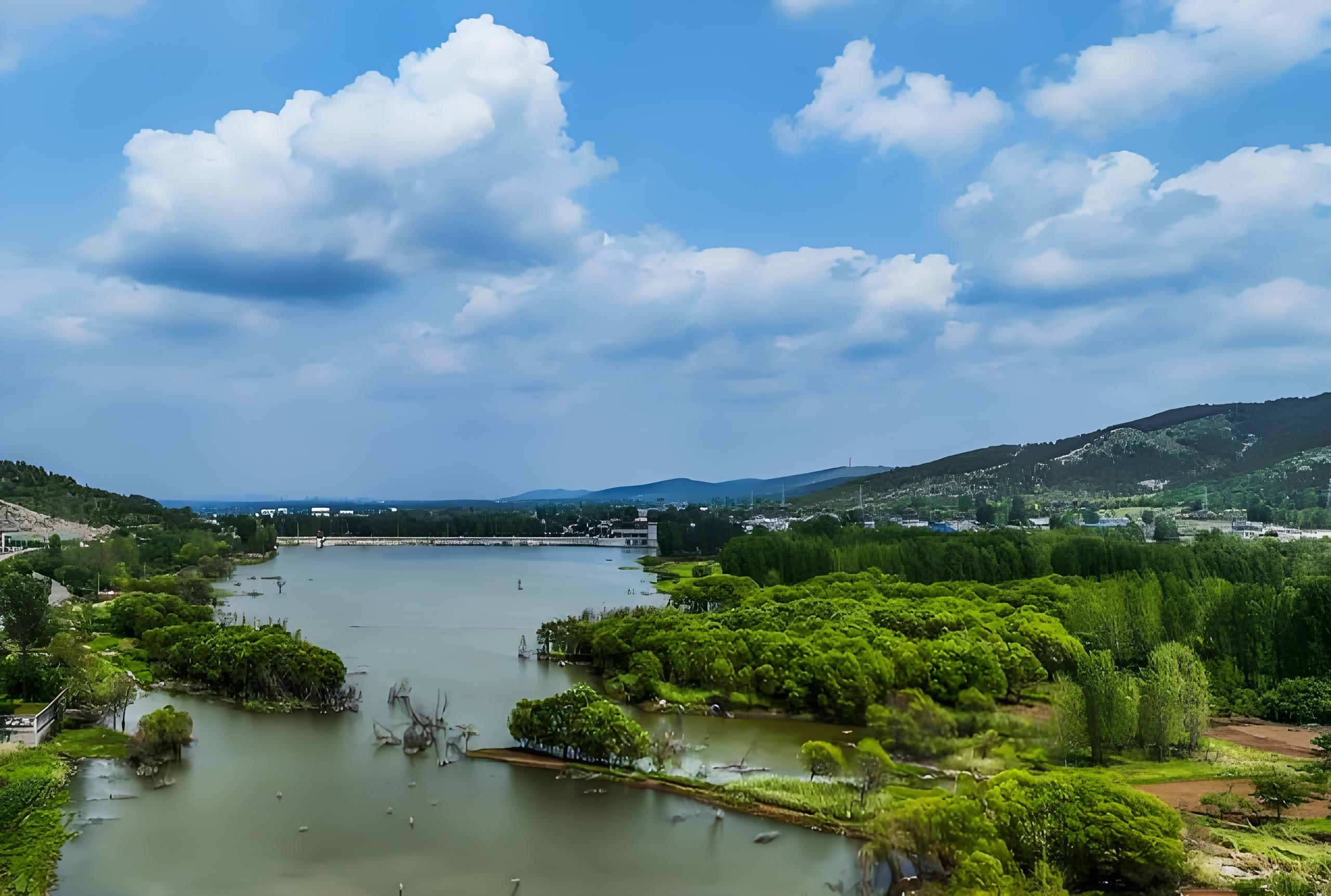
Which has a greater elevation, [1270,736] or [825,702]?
[825,702]

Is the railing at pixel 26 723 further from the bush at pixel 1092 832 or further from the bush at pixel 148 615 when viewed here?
the bush at pixel 1092 832

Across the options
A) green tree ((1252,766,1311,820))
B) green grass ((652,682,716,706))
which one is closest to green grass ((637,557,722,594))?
green grass ((652,682,716,706))

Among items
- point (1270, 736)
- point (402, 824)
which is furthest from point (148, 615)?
point (1270, 736)

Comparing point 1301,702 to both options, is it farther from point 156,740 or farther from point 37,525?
point 37,525

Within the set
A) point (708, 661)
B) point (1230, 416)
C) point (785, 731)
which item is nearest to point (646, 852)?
point (785, 731)

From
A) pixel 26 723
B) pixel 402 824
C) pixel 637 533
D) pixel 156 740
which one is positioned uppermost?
pixel 26 723

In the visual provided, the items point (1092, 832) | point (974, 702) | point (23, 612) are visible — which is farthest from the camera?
point (23, 612)
